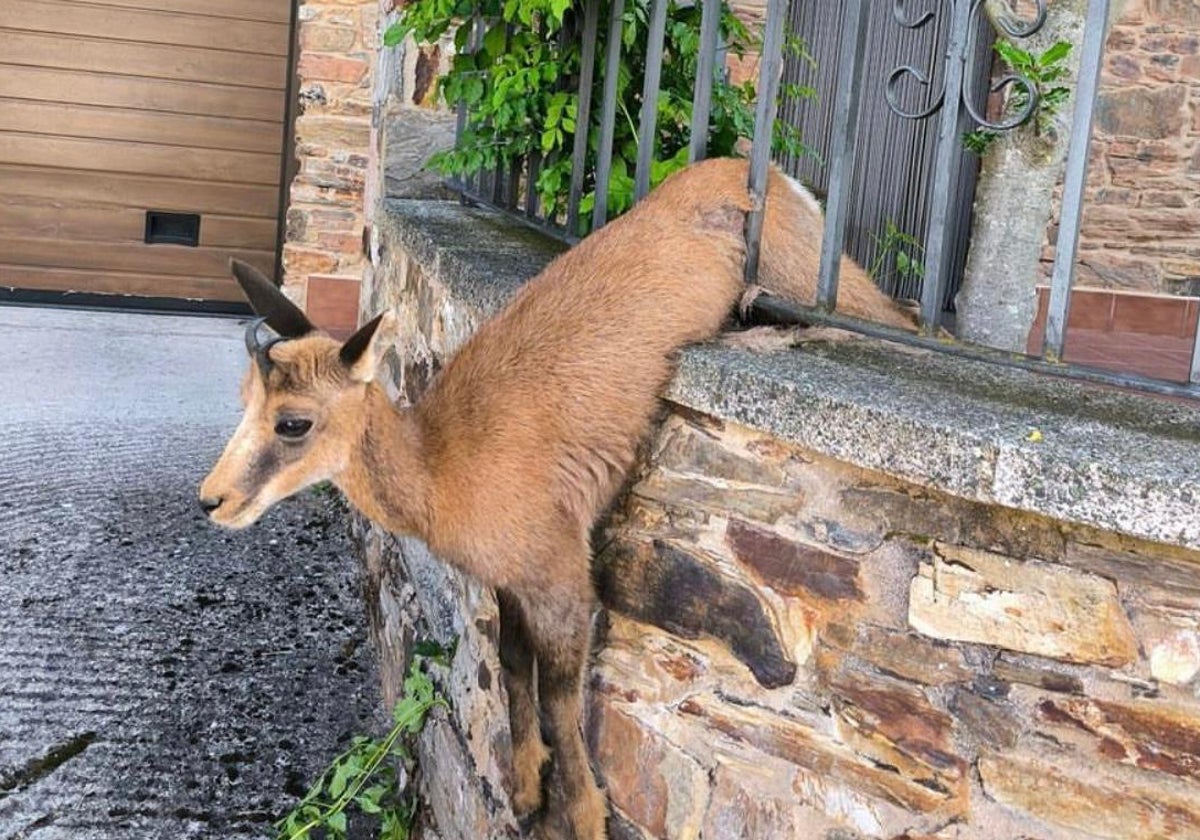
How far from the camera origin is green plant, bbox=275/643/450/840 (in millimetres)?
3596

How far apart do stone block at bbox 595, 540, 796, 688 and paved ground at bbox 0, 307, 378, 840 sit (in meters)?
1.69

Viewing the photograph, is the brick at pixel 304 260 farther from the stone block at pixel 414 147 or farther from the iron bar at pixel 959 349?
the iron bar at pixel 959 349

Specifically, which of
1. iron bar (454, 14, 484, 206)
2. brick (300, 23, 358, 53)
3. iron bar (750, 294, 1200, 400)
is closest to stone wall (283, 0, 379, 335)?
brick (300, 23, 358, 53)

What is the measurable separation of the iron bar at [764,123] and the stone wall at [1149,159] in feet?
20.1

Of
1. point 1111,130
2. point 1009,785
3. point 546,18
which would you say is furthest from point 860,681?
point 1111,130

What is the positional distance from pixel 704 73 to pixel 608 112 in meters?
0.44

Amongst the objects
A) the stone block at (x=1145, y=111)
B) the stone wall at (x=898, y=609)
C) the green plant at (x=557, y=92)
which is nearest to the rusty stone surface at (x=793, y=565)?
the stone wall at (x=898, y=609)

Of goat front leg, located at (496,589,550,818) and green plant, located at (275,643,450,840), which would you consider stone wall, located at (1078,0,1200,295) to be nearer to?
green plant, located at (275,643,450,840)

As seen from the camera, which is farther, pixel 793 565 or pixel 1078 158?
pixel 793 565

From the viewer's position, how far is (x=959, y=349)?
2369 mm

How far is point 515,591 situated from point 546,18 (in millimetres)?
1916

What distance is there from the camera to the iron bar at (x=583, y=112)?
3.34 metres

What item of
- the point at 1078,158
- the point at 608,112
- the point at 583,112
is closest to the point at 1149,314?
the point at 583,112

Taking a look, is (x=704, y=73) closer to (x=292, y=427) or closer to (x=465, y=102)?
(x=292, y=427)
